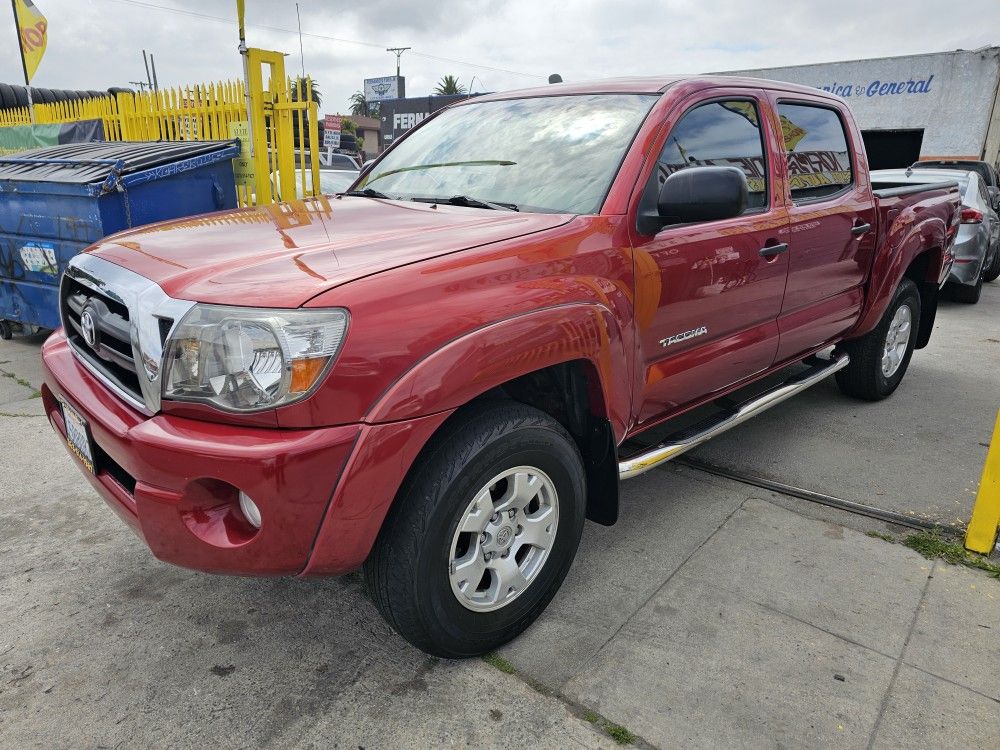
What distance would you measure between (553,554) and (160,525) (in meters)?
1.19

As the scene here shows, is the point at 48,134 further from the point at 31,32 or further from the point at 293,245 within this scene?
the point at 293,245

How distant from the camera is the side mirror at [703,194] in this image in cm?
232

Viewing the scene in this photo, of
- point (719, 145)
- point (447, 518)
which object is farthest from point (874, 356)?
point (447, 518)

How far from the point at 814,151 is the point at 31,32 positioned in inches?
484

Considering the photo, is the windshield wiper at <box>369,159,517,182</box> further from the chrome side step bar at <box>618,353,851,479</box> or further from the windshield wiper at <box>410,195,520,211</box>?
the chrome side step bar at <box>618,353,851,479</box>

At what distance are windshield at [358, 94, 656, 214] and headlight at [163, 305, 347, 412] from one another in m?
1.12

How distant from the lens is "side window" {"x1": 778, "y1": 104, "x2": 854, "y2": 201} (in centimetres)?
340

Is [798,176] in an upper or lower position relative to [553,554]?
upper

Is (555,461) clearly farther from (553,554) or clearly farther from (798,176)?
(798,176)

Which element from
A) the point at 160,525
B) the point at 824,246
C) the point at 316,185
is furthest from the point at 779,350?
the point at 316,185

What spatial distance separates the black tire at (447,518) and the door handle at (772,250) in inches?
54.5

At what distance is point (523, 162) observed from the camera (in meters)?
2.77

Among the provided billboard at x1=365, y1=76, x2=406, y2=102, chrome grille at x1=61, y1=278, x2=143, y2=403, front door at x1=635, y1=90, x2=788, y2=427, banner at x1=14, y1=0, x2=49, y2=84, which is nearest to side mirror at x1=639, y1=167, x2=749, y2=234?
front door at x1=635, y1=90, x2=788, y2=427

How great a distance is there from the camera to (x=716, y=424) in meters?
3.06
